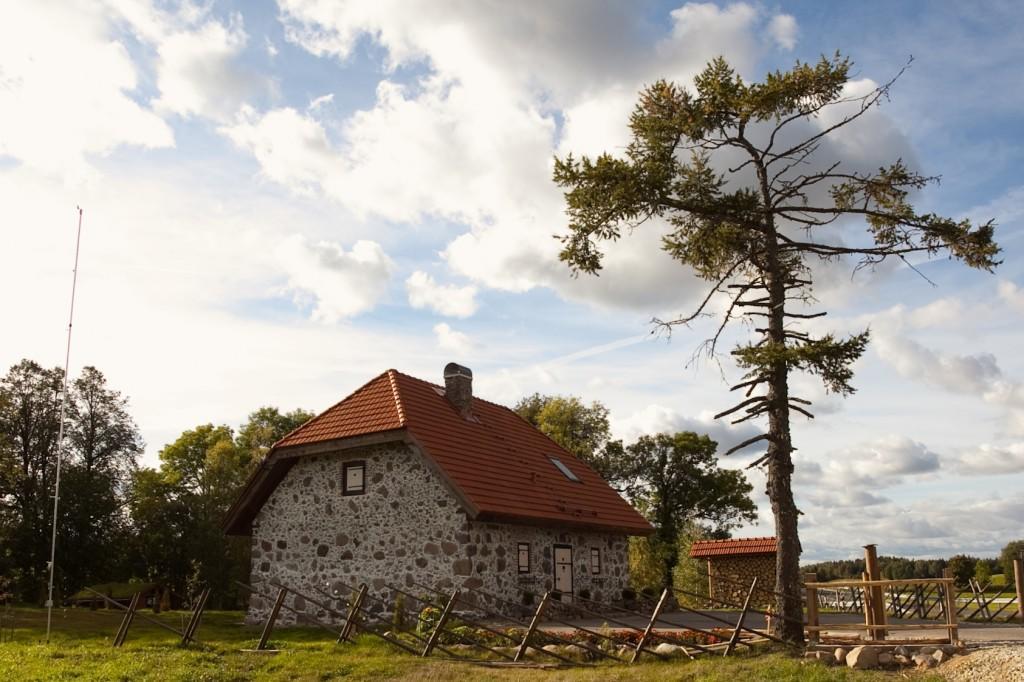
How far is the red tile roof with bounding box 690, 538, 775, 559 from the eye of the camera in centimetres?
2894

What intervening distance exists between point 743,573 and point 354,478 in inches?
610

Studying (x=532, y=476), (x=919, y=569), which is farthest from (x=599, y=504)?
(x=919, y=569)

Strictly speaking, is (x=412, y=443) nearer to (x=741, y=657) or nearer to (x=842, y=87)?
(x=741, y=657)

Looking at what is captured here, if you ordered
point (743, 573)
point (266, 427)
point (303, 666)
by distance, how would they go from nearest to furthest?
point (303, 666) < point (743, 573) < point (266, 427)

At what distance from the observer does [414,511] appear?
61.8 feet

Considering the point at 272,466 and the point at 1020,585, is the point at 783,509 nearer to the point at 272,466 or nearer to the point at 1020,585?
the point at 1020,585

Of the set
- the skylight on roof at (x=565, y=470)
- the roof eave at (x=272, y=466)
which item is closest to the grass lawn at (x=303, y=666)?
the roof eave at (x=272, y=466)

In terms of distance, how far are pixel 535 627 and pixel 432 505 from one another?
5.77 metres

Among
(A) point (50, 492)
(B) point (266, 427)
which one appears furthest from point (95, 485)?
(B) point (266, 427)

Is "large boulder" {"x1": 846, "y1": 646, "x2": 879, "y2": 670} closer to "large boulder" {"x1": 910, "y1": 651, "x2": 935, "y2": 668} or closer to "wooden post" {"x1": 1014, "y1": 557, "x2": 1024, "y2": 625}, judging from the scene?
"large boulder" {"x1": 910, "y1": 651, "x2": 935, "y2": 668}

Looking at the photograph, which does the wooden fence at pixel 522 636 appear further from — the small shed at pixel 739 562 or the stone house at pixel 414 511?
the small shed at pixel 739 562

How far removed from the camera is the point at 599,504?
23734 millimetres

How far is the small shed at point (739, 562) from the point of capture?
29016 mm

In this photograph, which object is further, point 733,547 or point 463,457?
point 733,547
